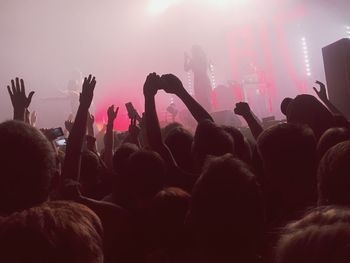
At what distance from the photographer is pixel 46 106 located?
1268 inches

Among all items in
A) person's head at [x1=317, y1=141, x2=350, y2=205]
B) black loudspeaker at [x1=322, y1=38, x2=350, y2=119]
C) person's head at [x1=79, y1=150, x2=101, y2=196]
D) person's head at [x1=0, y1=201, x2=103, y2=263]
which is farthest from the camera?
black loudspeaker at [x1=322, y1=38, x2=350, y2=119]

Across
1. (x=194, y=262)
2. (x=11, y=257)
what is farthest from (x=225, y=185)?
(x=11, y=257)

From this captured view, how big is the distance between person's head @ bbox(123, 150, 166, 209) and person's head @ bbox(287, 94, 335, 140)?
1.41 m

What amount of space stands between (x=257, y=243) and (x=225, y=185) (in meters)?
0.24

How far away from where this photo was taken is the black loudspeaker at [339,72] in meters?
6.61

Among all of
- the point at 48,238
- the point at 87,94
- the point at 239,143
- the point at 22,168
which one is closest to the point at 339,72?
the point at 239,143

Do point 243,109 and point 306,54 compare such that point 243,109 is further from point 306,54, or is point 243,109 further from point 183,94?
point 306,54

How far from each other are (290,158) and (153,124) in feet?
3.86

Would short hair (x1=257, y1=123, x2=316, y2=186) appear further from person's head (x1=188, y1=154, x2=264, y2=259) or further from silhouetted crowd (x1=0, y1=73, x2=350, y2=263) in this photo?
person's head (x1=188, y1=154, x2=264, y2=259)

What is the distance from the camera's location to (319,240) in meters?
0.76

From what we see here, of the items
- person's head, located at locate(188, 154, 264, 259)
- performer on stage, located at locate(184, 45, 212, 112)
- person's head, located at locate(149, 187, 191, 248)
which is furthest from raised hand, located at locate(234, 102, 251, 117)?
performer on stage, located at locate(184, 45, 212, 112)

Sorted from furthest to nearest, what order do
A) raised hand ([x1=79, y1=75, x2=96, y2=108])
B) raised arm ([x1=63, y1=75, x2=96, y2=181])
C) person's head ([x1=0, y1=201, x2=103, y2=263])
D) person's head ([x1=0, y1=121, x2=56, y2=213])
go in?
raised hand ([x1=79, y1=75, x2=96, y2=108]) → raised arm ([x1=63, y1=75, x2=96, y2=181]) → person's head ([x1=0, y1=121, x2=56, y2=213]) → person's head ([x1=0, y1=201, x2=103, y2=263])

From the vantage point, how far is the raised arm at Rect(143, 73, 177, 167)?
251 centimetres

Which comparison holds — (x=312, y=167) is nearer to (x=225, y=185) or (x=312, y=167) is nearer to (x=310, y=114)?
(x=225, y=185)
